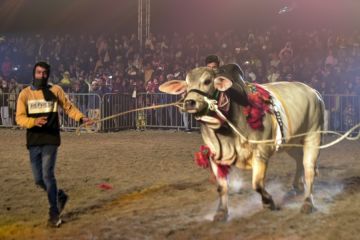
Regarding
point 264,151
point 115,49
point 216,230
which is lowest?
point 216,230

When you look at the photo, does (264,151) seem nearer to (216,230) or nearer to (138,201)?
(216,230)

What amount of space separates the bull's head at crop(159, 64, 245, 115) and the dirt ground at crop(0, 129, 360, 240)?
4.68ft

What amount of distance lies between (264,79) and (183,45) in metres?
4.80

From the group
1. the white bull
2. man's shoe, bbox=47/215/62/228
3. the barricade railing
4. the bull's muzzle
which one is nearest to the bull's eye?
the white bull

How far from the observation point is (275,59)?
17.2 meters

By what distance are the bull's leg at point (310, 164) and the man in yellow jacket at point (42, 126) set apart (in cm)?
314

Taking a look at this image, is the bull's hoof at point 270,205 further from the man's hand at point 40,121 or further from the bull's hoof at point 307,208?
the man's hand at point 40,121

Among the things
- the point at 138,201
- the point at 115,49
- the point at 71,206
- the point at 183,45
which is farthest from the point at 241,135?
the point at 115,49

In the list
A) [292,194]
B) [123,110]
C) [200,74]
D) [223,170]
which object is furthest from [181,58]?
[200,74]

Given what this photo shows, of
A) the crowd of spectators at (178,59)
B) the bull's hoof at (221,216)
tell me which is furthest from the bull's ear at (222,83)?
the crowd of spectators at (178,59)

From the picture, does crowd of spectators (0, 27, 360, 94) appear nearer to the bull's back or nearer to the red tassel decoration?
the bull's back

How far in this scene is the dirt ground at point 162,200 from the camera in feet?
18.9

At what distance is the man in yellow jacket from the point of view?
19.4 feet

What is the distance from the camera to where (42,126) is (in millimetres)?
5926
